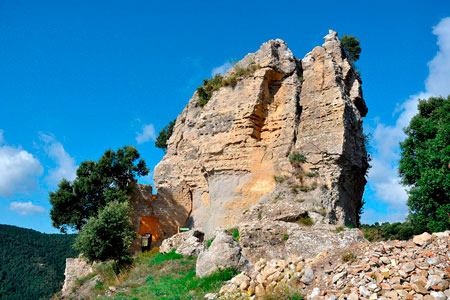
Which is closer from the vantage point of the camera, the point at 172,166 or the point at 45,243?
the point at 172,166

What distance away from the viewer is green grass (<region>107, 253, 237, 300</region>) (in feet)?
30.0

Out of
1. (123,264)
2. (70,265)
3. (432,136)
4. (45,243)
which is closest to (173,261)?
(123,264)

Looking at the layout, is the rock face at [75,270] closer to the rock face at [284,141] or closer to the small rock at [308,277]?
the rock face at [284,141]

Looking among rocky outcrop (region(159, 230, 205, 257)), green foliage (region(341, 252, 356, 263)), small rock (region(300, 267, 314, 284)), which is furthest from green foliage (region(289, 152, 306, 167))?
small rock (region(300, 267, 314, 284))

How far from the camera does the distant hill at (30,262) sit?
109 ft

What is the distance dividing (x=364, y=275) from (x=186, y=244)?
357 inches

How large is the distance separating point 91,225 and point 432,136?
1515 cm

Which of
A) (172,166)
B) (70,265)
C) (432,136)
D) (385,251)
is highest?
(172,166)

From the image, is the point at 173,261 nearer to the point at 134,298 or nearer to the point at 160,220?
the point at 134,298

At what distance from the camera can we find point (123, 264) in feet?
52.3

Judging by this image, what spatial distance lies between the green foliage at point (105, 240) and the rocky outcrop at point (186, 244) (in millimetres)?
1686

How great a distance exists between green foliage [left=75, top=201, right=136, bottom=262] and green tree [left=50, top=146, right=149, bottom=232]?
5.06 m

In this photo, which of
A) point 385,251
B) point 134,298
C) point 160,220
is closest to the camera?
point 385,251

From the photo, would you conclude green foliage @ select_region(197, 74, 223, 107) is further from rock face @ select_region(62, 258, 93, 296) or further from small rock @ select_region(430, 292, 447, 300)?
small rock @ select_region(430, 292, 447, 300)
